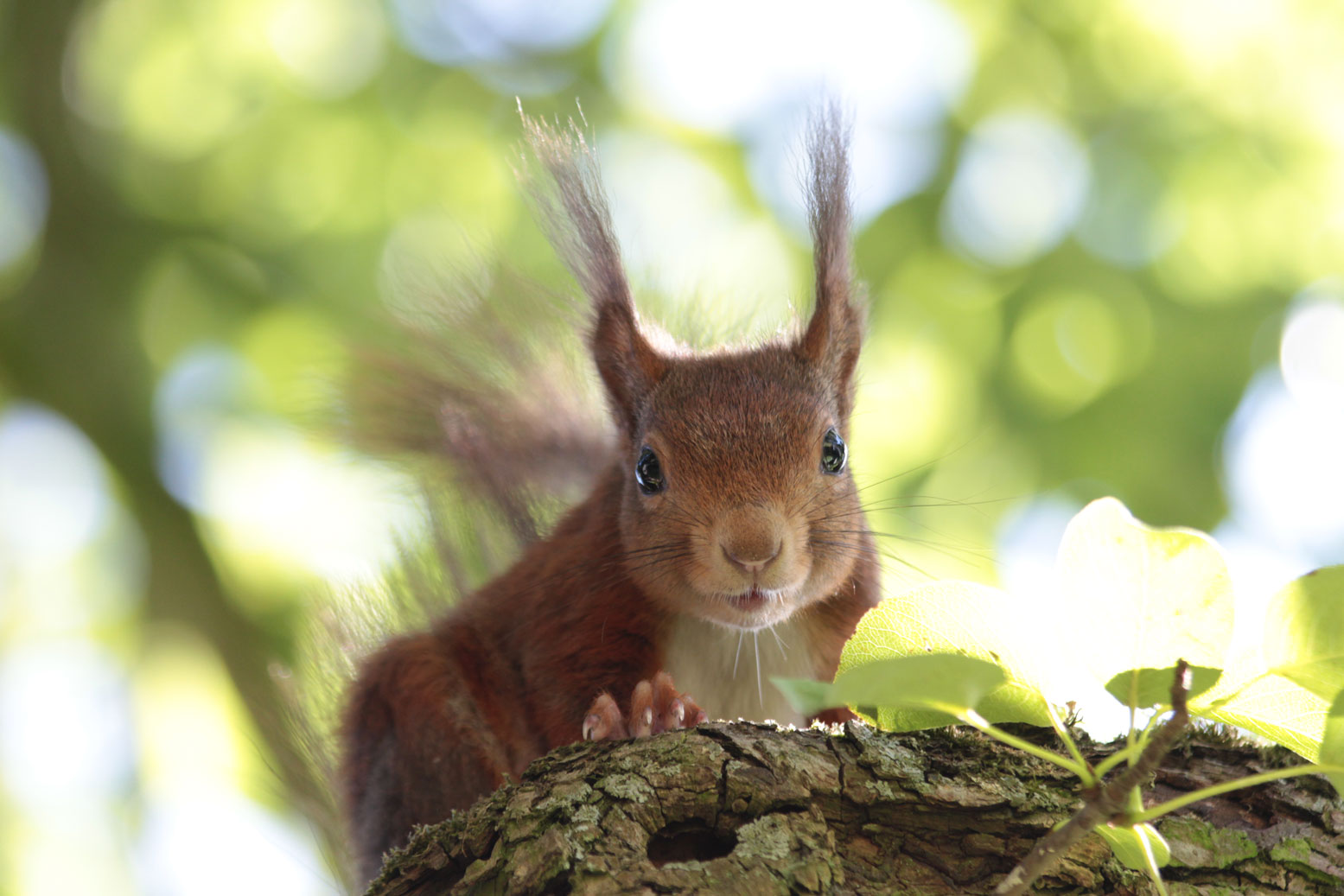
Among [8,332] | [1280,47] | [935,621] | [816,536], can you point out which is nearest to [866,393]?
[816,536]

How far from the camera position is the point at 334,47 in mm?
4438

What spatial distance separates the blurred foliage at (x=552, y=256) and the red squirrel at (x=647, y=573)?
2.13 feet

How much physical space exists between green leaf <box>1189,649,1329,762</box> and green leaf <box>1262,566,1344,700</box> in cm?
5

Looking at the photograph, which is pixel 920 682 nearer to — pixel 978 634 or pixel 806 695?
pixel 806 695

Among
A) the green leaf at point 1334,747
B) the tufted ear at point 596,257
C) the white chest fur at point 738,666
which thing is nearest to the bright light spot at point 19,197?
the tufted ear at point 596,257

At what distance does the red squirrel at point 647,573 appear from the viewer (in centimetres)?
198

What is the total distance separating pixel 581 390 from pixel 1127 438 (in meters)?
1.84

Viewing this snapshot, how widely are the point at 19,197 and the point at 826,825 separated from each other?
4.26 m

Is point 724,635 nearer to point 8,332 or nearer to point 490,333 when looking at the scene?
point 490,333

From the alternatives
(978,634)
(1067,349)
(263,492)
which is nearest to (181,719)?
(263,492)

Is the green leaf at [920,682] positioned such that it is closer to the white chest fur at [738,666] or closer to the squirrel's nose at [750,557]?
the squirrel's nose at [750,557]

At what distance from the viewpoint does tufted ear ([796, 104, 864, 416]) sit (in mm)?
2334

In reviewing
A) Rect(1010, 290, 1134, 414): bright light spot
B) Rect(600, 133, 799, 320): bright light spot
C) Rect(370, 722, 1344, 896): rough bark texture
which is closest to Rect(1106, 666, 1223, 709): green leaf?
Rect(370, 722, 1344, 896): rough bark texture

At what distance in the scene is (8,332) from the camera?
402cm
